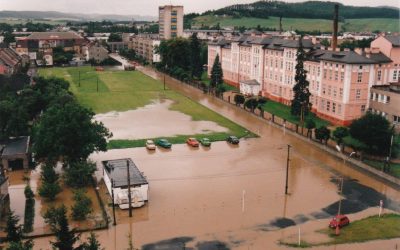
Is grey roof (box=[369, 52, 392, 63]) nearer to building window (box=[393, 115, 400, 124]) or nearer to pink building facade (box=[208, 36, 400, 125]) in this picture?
pink building facade (box=[208, 36, 400, 125])

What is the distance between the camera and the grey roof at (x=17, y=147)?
35.7 metres

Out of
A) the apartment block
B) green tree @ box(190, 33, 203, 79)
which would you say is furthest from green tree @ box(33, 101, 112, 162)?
the apartment block

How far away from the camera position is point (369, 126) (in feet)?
123

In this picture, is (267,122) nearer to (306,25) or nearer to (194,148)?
(194,148)

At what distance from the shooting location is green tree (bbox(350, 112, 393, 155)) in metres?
37.3

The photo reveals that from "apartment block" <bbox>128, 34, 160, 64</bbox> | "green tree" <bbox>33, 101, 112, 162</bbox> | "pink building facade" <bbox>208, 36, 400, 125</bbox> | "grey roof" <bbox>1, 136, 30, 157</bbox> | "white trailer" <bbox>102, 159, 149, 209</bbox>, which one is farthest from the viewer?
"apartment block" <bbox>128, 34, 160, 64</bbox>

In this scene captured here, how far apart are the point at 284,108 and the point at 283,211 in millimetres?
32945

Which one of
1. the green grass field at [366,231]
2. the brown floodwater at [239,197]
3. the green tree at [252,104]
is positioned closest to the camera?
the green grass field at [366,231]

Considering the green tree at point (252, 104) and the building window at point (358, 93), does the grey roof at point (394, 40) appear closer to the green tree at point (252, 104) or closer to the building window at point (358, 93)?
the building window at point (358, 93)

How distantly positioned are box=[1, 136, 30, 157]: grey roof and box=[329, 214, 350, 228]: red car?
78.6 feet

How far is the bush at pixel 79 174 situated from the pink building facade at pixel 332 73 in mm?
29967

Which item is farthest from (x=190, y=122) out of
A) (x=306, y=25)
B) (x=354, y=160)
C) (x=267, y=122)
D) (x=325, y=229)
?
(x=306, y=25)

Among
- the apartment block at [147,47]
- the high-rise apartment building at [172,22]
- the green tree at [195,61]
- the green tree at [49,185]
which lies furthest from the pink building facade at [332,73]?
the high-rise apartment building at [172,22]

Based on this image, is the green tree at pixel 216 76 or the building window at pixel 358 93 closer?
the building window at pixel 358 93
